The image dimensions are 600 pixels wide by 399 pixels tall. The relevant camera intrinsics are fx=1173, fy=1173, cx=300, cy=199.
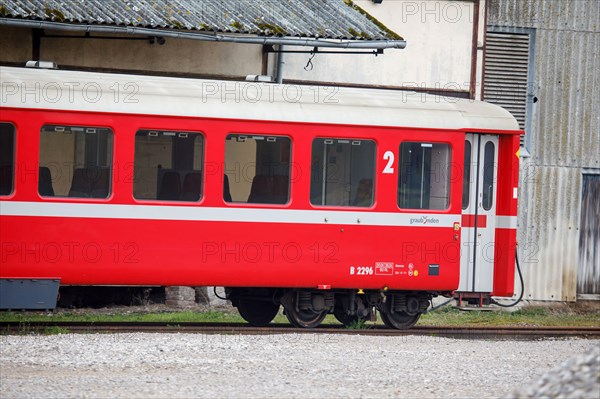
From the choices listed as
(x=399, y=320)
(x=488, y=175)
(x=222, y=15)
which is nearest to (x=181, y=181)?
(x=399, y=320)

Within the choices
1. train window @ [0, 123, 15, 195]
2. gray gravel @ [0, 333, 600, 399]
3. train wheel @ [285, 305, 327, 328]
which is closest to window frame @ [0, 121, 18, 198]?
train window @ [0, 123, 15, 195]

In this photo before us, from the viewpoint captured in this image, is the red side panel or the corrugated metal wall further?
the corrugated metal wall

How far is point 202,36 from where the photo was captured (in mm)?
17469

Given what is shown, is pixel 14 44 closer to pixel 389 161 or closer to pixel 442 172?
pixel 389 161

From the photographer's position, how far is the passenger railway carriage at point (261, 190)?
1398cm

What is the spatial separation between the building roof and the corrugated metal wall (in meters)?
4.05

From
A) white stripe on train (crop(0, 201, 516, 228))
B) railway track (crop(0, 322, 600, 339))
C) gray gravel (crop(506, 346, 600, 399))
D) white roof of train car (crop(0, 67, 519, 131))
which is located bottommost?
railway track (crop(0, 322, 600, 339))

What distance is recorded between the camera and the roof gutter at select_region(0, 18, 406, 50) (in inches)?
647

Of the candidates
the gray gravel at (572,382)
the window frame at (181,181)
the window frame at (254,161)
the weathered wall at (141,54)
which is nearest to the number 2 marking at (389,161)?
the window frame at (254,161)

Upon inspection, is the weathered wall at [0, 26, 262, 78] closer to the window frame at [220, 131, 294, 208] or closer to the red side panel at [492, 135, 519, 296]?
the window frame at [220, 131, 294, 208]

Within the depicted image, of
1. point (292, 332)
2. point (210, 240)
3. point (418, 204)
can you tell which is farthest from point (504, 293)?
point (210, 240)

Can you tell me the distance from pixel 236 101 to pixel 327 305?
3.05 m

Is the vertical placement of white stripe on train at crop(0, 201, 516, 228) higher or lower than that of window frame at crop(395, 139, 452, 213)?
lower

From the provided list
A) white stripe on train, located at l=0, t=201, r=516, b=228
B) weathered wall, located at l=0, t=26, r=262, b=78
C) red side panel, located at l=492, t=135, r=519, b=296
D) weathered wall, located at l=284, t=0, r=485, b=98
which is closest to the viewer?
white stripe on train, located at l=0, t=201, r=516, b=228
